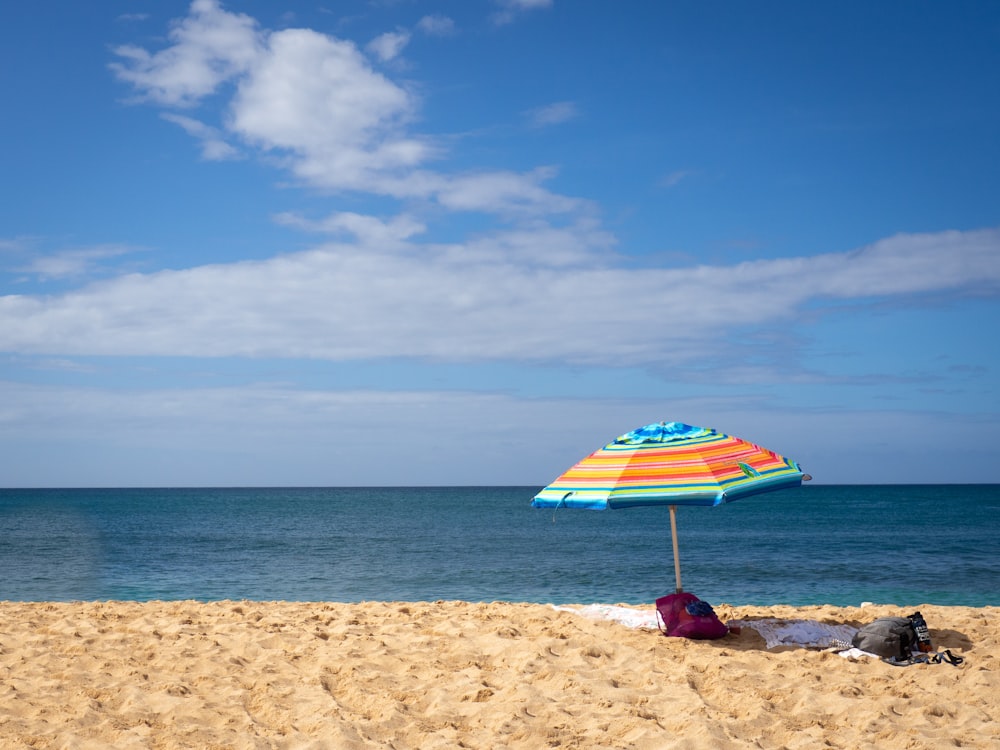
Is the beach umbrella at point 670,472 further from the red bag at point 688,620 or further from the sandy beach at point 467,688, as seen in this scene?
the sandy beach at point 467,688

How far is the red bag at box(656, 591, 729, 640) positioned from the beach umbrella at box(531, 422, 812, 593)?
30 centimetres

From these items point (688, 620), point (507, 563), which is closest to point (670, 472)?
point (688, 620)

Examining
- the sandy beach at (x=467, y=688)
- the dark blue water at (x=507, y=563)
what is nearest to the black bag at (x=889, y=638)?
the sandy beach at (x=467, y=688)

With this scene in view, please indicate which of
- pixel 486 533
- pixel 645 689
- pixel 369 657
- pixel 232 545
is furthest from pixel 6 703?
pixel 486 533

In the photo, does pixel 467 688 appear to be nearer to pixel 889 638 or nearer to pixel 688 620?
pixel 688 620

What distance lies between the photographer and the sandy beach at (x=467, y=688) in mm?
5672

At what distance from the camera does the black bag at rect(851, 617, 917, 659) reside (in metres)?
7.62

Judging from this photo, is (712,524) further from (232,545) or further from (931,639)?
(931,639)

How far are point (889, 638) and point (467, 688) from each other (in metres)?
4.18

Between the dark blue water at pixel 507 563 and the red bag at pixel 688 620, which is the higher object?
the red bag at pixel 688 620

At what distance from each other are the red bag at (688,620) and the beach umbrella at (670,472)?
0.98 feet

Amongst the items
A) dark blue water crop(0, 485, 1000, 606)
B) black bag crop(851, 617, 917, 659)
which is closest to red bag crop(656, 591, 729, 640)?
black bag crop(851, 617, 917, 659)

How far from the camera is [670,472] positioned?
7840 mm

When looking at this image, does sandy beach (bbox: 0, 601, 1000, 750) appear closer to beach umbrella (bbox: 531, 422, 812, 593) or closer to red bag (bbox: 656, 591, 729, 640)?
red bag (bbox: 656, 591, 729, 640)
